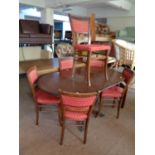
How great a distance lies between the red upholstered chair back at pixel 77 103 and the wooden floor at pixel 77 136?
34 centimetres

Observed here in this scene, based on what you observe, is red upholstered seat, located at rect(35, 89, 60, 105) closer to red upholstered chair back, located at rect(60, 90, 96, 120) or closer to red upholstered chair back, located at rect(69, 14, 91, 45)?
red upholstered chair back, located at rect(60, 90, 96, 120)

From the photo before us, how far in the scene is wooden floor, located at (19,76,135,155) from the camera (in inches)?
81.6

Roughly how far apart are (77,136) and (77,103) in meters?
0.54

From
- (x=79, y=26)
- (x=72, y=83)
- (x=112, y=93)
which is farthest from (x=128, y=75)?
(x=79, y=26)

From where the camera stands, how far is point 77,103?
2061 millimetres

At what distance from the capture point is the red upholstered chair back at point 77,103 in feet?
6.63

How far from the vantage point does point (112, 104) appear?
11.2ft

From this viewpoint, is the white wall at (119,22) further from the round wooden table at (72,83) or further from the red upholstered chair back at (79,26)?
the round wooden table at (72,83)

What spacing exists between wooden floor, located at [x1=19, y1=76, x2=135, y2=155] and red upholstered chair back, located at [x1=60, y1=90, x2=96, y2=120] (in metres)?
0.34

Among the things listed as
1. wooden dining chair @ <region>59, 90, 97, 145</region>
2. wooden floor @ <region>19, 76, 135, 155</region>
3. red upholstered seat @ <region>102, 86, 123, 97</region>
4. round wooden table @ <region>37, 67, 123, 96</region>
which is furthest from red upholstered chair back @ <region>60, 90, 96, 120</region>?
red upholstered seat @ <region>102, 86, 123, 97</region>

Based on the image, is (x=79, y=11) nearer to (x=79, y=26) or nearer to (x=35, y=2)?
(x=35, y=2)
